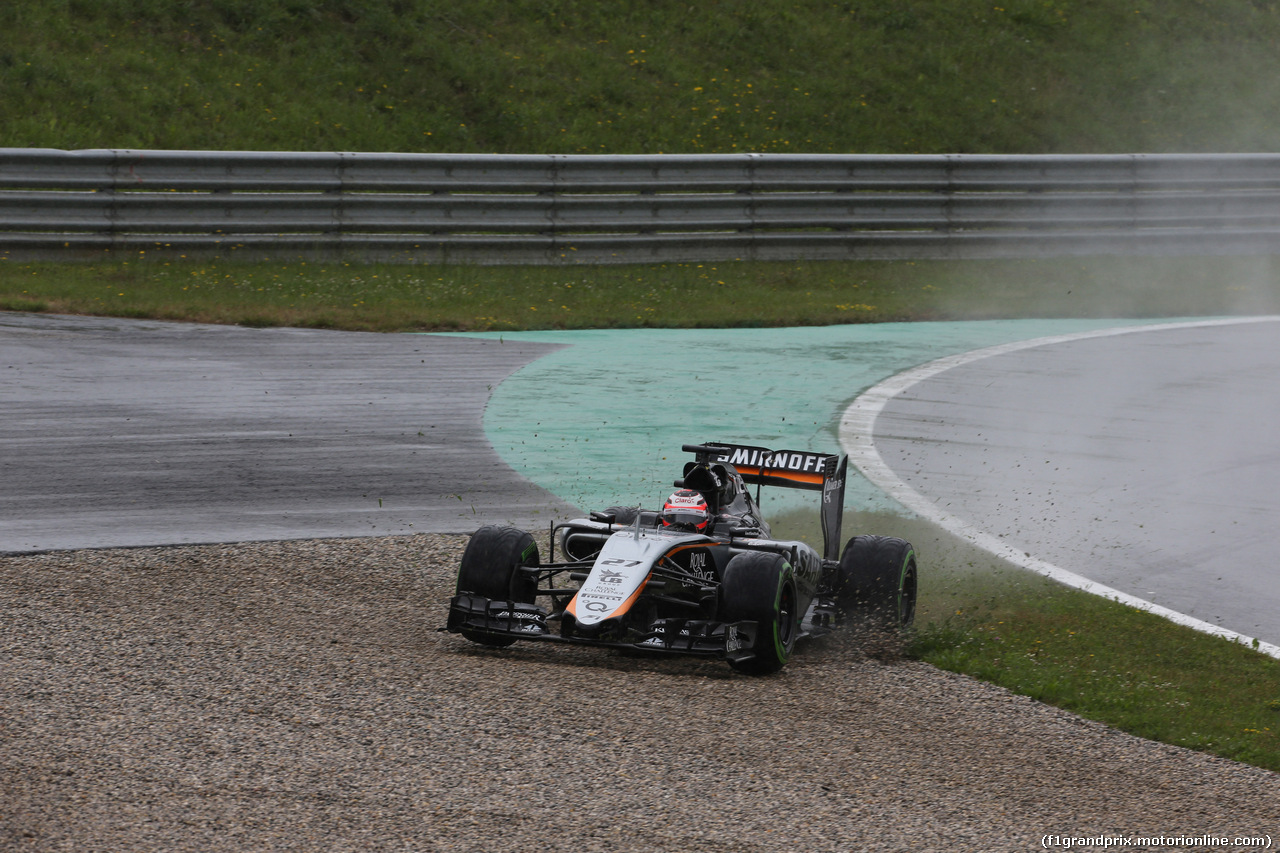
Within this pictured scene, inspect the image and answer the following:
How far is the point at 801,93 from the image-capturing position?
23906 millimetres

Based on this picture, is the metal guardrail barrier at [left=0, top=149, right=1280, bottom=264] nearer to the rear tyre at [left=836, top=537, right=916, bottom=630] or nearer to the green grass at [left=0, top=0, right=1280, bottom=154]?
the green grass at [left=0, top=0, right=1280, bottom=154]

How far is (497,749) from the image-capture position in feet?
18.2

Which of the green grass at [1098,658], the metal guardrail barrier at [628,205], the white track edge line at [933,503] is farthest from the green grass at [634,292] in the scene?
the green grass at [1098,658]

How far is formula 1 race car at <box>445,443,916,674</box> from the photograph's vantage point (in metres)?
6.84

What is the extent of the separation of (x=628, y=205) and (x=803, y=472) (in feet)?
39.8

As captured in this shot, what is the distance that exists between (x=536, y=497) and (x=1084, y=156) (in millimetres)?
14112

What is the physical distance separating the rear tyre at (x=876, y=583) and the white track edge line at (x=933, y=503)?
4.67ft

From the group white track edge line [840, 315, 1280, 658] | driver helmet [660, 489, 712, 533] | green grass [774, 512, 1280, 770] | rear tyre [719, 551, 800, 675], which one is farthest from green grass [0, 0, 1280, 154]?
rear tyre [719, 551, 800, 675]

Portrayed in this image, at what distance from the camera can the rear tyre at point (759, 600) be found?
6.83 metres

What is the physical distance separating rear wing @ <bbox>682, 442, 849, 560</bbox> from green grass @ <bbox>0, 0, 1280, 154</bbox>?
1374cm

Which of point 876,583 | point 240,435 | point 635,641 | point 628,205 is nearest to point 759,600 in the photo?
point 635,641

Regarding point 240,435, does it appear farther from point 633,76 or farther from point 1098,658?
point 633,76

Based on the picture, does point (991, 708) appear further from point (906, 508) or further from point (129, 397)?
point (129, 397)

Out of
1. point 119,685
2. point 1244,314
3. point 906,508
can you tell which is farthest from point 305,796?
point 1244,314
